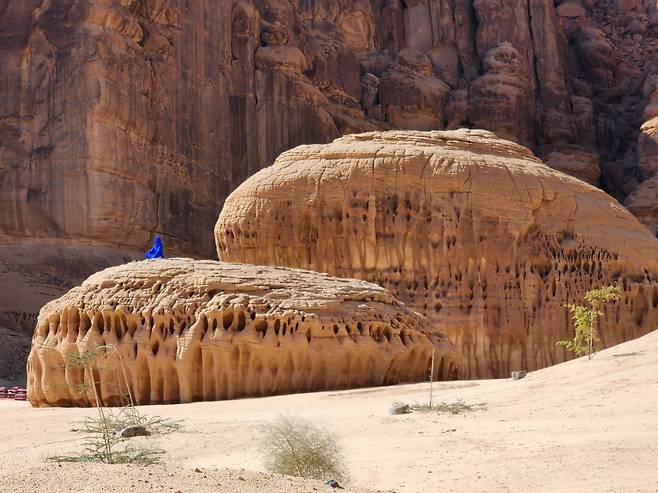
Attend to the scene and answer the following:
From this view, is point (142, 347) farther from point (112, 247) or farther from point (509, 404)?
point (112, 247)

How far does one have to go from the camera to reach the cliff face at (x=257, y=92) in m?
43.7

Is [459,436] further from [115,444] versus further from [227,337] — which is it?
[227,337]

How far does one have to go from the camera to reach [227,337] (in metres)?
17.9

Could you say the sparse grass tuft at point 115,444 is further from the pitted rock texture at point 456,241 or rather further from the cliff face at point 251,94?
the cliff face at point 251,94

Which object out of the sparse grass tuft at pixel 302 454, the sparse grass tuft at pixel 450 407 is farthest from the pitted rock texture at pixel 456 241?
the sparse grass tuft at pixel 302 454

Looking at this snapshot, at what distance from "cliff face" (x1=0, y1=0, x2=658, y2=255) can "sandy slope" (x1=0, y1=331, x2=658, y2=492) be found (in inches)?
1138

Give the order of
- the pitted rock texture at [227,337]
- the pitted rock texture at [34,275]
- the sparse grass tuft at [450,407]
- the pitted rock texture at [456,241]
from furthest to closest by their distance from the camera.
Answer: the pitted rock texture at [34,275] → the pitted rock texture at [456,241] → the pitted rock texture at [227,337] → the sparse grass tuft at [450,407]

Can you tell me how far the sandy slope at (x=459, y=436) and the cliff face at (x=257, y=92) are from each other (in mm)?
28901

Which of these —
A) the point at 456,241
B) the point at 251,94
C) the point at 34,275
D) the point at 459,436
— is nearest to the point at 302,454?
the point at 459,436

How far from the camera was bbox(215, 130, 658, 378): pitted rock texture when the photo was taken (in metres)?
27.8

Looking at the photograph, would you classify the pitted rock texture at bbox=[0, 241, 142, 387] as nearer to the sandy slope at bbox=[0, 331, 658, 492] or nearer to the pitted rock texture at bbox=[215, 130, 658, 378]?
the pitted rock texture at bbox=[215, 130, 658, 378]

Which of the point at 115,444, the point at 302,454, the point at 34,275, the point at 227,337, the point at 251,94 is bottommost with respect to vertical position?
the point at 115,444

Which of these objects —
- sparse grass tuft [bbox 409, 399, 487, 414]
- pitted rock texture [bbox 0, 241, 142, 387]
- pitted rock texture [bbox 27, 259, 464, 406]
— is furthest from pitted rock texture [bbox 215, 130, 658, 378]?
sparse grass tuft [bbox 409, 399, 487, 414]

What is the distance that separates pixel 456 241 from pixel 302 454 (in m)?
19.0
